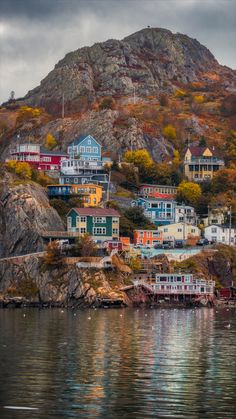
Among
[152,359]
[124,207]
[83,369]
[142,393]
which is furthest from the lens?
[124,207]

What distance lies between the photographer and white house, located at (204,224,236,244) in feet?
594

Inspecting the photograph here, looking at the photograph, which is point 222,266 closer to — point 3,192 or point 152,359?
point 3,192

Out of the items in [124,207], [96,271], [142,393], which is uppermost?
[124,207]

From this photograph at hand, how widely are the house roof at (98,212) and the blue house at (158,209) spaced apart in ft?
50.7

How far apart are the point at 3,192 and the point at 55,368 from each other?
96.0 m

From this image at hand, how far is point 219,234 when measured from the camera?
7165 inches

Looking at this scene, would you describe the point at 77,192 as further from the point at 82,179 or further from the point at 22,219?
the point at 22,219

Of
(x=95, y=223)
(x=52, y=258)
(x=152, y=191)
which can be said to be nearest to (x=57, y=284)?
(x=52, y=258)

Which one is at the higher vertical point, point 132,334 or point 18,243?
point 18,243

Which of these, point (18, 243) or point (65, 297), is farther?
point (18, 243)

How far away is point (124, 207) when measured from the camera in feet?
611

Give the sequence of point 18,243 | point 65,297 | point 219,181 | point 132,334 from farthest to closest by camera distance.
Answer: point 219,181
point 18,243
point 65,297
point 132,334

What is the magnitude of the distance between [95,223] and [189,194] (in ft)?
103

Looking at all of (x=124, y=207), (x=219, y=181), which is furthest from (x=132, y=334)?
(x=219, y=181)
